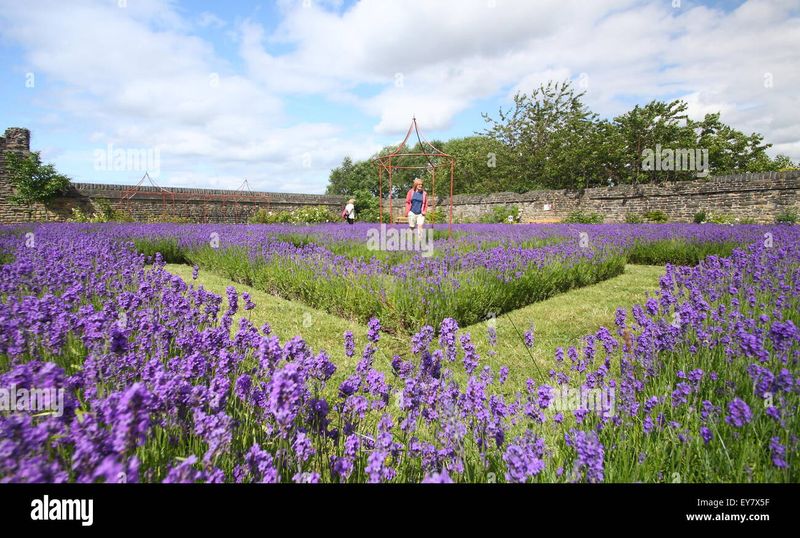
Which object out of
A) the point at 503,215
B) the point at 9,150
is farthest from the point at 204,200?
the point at 503,215

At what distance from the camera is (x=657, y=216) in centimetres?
1609

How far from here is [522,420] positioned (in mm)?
2336

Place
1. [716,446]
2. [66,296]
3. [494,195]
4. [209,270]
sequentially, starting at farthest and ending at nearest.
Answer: [494,195]
[209,270]
[66,296]
[716,446]

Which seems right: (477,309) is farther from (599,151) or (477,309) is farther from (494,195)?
(599,151)

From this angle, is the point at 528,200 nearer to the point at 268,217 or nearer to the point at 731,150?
the point at 268,217

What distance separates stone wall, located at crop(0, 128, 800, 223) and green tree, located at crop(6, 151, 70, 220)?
19.5 inches

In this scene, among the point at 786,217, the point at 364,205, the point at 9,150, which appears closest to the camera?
the point at 786,217

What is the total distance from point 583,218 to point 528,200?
389 centimetres

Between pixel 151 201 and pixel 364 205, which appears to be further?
pixel 364 205

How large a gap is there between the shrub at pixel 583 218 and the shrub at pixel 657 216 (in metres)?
2.11
